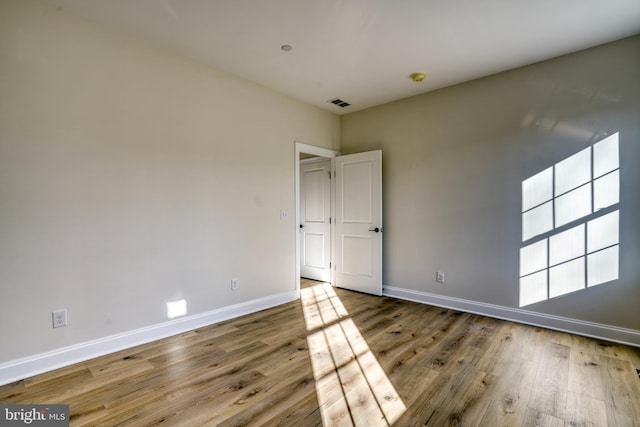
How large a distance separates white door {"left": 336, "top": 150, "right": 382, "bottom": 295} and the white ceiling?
4.49 ft

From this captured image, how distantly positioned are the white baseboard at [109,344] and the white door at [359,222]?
1591 millimetres

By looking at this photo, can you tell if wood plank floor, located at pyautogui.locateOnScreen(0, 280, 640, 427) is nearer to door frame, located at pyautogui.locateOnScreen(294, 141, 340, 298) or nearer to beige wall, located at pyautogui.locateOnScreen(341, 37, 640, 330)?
beige wall, located at pyautogui.locateOnScreen(341, 37, 640, 330)

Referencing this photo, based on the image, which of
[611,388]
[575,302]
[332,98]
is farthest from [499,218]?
[332,98]

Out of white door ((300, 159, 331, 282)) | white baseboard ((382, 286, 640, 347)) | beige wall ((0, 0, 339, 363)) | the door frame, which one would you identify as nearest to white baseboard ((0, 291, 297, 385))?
beige wall ((0, 0, 339, 363))

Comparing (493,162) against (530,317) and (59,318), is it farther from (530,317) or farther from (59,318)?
(59,318)

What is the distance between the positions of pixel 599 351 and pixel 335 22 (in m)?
3.55

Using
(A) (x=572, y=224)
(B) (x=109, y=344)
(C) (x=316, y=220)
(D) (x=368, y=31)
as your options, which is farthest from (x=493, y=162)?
(B) (x=109, y=344)

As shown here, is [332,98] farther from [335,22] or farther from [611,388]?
[611,388]

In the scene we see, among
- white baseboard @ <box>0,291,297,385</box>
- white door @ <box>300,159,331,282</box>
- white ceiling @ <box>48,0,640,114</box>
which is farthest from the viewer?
white door @ <box>300,159,331,282</box>

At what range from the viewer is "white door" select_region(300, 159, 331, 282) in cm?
500

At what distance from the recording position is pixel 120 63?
8.67ft

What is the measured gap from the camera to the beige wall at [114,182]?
7.20 feet

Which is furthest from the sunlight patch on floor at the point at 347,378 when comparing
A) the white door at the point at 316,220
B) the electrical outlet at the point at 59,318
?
the electrical outlet at the point at 59,318

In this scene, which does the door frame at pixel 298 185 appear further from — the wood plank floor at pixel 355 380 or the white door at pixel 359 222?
the wood plank floor at pixel 355 380
